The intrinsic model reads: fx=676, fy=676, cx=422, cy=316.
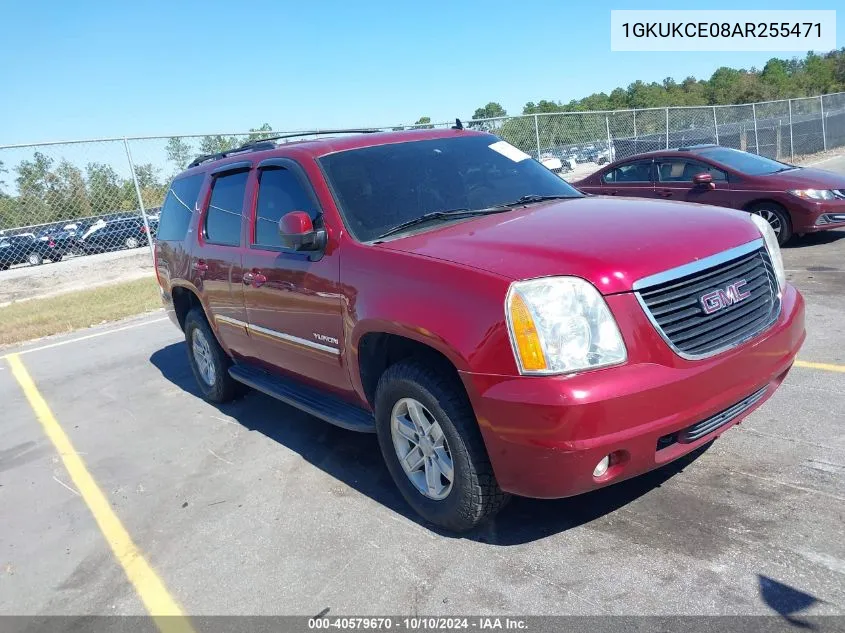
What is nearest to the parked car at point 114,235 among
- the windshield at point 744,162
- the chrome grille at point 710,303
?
the windshield at point 744,162

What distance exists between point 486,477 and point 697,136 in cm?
2195

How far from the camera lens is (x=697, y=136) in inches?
870

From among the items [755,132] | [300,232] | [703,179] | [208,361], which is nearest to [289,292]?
[300,232]

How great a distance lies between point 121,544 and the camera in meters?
3.74

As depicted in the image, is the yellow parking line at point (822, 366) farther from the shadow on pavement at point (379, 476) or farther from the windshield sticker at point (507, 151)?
the windshield sticker at point (507, 151)

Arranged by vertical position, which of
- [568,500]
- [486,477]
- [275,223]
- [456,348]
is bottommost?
[568,500]

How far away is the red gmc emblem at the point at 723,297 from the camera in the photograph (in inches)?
116

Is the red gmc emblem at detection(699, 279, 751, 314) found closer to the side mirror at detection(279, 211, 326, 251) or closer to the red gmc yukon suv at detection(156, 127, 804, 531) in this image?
the red gmc yukon suv at detection(156, 127, 804, 531)

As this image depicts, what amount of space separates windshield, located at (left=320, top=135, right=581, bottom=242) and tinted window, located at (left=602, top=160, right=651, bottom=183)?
640 centimetres

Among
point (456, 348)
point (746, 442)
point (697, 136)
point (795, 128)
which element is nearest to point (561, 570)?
point (456, 348)

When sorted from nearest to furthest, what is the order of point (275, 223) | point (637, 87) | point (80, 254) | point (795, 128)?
point (275, 223) → point (80, 254) → point (795, 128) → point (637, 87)

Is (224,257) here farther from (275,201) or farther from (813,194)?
(813,194)

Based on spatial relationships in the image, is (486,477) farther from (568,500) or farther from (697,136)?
(697,136)

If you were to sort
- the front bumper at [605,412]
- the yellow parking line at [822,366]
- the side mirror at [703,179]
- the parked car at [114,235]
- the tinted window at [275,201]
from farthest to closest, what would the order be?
the parked car at [114,235] → the side mirror at [703,179] → the yellow parking line at [822,366] → the tinted window at [275,201] → the front bumper at [605,412]
